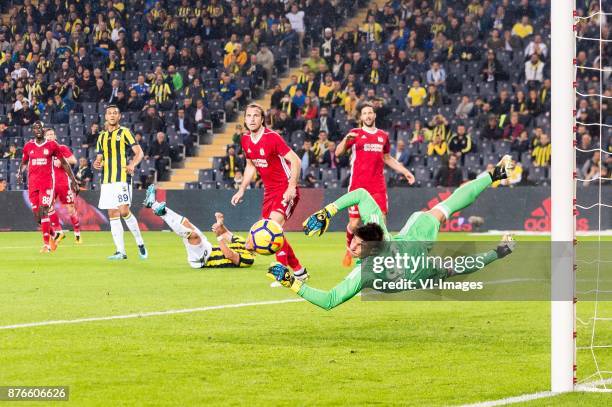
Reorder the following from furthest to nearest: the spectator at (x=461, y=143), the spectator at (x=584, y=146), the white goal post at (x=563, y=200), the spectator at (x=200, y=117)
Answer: the spectator at (x=200, y=117)
the spectator at (x=461, y=143)
the spectator at (x=584, y=146)
the white goal post at (x=563, y=200)

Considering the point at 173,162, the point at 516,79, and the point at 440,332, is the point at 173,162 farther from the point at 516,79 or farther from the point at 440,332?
the point at 440,332

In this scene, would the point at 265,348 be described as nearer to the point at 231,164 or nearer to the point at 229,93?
the point at 231,164

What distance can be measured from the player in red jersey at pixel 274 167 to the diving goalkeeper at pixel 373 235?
11.5ft

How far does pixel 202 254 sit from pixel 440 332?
7.60m

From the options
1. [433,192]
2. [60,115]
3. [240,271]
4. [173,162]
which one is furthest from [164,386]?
[60,115]

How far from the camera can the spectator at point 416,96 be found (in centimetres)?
2923

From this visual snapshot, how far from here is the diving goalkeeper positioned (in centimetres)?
873

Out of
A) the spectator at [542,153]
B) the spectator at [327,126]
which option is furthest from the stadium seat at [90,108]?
the spectator at [542,153]

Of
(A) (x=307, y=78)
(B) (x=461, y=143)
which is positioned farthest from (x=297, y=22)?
(B) (x=461, y=143)

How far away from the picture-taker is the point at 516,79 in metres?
28.9

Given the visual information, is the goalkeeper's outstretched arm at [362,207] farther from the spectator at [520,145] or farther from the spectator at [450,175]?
the spectator at [520,145]

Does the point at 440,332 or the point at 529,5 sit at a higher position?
the point at 529,5

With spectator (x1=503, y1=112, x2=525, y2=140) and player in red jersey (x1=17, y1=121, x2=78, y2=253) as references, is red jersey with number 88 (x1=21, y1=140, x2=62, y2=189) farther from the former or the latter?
spectator (x1=503, y1=112, x2=525, y2=140)

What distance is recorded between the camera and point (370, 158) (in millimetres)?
16719
